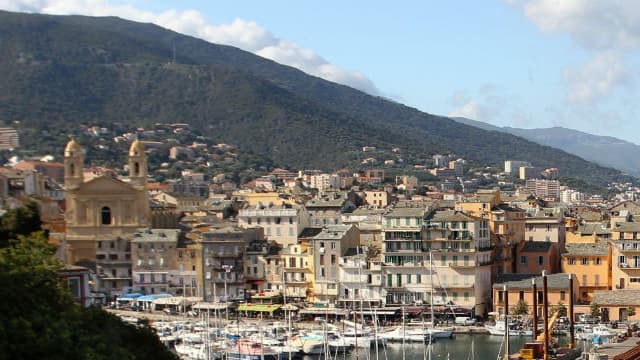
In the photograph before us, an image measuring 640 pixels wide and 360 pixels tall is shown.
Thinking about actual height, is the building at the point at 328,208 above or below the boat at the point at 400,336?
above

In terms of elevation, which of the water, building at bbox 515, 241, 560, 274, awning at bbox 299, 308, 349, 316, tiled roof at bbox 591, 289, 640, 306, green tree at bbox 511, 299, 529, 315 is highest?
building at bbox 515, 241, 560, 274

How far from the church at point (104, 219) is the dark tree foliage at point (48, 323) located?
42073 mm

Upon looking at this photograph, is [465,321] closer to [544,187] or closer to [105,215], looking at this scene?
[105,215]

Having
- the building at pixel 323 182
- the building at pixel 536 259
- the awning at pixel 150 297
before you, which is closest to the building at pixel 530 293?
the building at pixel 536 259

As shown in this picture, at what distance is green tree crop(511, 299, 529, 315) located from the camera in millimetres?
60125

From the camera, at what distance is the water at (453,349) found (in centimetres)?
5191

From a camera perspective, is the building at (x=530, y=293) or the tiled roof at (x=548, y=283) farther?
the tiled roof at (x=548, y=283)

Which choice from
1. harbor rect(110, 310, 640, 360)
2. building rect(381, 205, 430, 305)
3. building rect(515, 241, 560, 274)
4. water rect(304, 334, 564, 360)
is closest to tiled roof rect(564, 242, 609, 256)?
building rect(515, 241, 560, 274)

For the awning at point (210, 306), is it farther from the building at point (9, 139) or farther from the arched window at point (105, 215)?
the building at point (9, 139)

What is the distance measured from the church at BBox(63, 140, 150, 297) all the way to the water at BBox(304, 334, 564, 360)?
22802mm

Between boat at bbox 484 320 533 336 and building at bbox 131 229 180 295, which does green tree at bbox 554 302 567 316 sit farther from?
building at bbox 131 229 180 295

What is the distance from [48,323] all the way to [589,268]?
46.3 meters

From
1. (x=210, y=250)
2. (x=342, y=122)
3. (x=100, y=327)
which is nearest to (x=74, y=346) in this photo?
(x=100, y=327)

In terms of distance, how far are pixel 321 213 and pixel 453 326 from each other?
2474 cm
